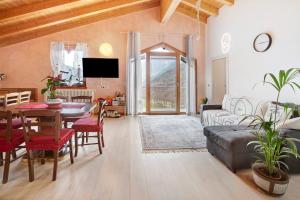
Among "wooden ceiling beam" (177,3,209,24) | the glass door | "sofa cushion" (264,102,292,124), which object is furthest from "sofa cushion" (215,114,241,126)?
"wooden ceiling beam" (177,3,209,24)

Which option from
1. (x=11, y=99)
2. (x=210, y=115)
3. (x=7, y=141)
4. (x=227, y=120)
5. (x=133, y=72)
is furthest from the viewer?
(x=133, y=72)

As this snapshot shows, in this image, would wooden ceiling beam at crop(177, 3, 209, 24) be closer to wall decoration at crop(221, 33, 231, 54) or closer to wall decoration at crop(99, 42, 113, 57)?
wall decoration at crop(221, 33, 231, 54)

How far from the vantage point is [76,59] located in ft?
23.4

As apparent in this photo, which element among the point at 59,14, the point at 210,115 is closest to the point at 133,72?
the point at 59,14

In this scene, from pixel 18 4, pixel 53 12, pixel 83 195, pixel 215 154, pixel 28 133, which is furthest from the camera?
pixel 53 12

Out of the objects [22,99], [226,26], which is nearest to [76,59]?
[22,99]

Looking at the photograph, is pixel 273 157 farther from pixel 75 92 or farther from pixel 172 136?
pixel 75 92

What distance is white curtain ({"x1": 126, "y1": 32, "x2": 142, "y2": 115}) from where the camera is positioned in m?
7.14

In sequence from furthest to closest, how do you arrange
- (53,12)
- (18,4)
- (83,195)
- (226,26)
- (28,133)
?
(226,26) → (53,12) → (18,4) → (28,133) → (83,195)

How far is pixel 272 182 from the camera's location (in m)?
2.27

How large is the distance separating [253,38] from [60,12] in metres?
4.67

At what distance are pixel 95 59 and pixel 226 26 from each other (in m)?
4.01

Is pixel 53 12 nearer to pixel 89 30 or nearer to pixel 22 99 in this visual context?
pixel 89 30

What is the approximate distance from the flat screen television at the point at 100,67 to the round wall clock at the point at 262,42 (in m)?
4.14
